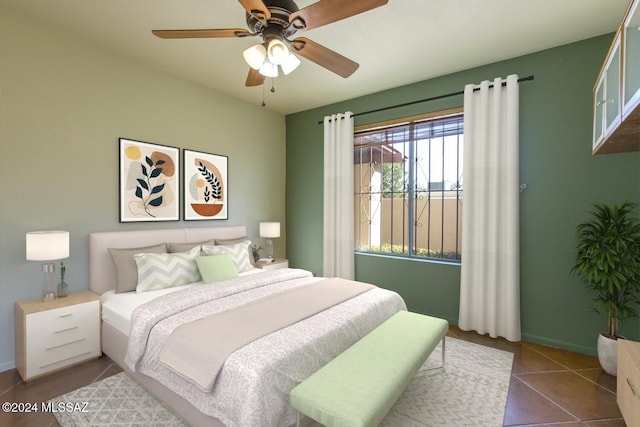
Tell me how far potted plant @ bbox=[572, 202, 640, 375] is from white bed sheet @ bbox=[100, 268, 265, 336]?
3.62 m

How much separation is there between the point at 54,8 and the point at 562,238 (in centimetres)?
484

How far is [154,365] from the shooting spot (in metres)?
1.92

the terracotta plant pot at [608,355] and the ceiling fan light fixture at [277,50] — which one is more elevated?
the ceiling fan light fixture at [277,50]

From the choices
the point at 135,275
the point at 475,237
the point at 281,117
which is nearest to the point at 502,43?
the point at 475,237

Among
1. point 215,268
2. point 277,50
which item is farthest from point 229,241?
point 277,50

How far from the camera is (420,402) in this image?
2.05 m

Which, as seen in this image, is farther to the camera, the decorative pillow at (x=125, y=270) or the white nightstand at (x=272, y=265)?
the white nightstand at (x=272, y=265)

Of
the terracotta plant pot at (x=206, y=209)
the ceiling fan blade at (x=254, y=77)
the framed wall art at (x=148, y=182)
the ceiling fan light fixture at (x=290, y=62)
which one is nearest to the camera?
the ceiling fan light fixture at (x=290, y=62)

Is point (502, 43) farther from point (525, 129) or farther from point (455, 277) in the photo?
point (455, 277)

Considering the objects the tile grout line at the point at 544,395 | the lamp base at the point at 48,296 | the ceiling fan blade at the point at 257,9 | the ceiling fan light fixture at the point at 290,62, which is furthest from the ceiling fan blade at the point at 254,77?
the tile grout line at the point at 544,395

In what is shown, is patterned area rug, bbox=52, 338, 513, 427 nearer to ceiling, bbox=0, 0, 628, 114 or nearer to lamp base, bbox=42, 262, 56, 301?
lamp base, bbox=42, 262, 56, 301

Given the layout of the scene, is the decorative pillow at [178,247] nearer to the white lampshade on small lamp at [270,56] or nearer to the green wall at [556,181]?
the white lampshade on small lamp at [270,56]

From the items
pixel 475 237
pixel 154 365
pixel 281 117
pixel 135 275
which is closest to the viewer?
pixel 154 365

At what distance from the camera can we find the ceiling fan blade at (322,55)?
189 cm
